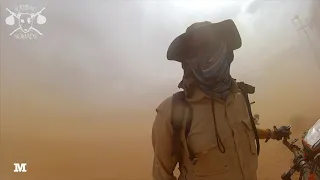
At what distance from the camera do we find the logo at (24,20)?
5.29 ft

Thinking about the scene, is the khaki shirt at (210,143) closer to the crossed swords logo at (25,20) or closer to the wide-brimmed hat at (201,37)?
the wide-brimmed hat at (201,37)

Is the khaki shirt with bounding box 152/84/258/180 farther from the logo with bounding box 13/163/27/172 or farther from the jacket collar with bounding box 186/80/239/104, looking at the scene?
the logo with bounding box 13/163/27/172

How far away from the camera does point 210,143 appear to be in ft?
3.18

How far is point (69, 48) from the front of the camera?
1.64 metres

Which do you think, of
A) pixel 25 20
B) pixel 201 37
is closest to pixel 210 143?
pixel 201 37

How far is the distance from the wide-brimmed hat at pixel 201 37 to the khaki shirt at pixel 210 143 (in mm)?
90

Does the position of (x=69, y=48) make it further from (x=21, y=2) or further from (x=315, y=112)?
(x=315, y=112)

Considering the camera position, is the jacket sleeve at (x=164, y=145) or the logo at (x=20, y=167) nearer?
the jacket sleeve at (x=164, y=145)

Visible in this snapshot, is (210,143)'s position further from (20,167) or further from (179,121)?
(20,167)

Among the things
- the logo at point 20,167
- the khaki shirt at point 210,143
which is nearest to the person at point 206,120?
the khaki shirt at point 210,143

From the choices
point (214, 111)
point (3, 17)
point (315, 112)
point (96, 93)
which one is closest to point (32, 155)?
point (96, 93)

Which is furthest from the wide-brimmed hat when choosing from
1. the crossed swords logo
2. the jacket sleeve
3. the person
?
the crossed swords logo

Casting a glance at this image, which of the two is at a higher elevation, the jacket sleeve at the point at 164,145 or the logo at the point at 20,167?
the logo at the point at 20,167

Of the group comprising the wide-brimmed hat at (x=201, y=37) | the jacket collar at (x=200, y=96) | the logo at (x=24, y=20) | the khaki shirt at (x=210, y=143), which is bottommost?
the khaki shirt at (x=210, y=143)
